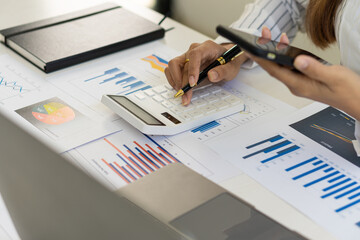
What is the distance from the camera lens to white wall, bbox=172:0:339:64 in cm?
140

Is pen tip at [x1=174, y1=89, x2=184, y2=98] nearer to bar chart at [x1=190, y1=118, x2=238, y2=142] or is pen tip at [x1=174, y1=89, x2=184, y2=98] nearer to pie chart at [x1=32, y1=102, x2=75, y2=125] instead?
bar chart at [x1=190, y1=118, x2=238, y2=142]

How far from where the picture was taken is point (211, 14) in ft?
5.01

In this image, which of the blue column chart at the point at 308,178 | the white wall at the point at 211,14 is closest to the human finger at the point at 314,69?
the blue column chart at the point at 308,178

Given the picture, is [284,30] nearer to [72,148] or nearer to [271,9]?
[271,9]

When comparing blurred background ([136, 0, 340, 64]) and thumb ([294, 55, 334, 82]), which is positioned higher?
thumb ([294, 55, 334, 82])

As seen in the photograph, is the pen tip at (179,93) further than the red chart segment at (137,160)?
Yes

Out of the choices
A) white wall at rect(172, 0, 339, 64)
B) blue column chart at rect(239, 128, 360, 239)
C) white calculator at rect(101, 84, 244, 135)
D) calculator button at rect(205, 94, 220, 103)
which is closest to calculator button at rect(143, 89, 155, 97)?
white calculator at rect(101, 84, 244, 135)

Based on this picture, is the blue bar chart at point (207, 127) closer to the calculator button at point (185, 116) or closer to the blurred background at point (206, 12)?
the calculator button at point (185, 116)

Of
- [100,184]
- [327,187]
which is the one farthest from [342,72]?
[100,184]

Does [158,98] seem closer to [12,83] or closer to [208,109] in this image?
[208,109]

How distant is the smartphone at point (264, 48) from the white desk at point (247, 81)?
18 cm

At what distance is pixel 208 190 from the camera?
0.66m

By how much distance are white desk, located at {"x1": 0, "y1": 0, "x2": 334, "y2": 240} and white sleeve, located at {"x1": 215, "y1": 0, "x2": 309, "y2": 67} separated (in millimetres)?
112

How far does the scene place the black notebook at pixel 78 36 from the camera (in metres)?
1.00
